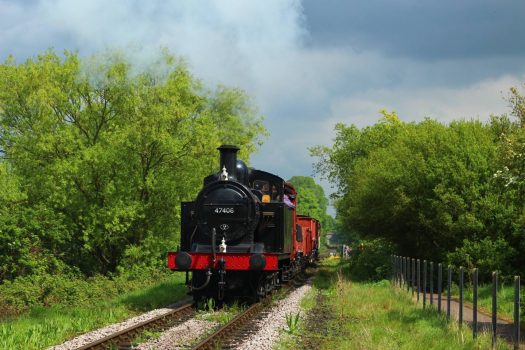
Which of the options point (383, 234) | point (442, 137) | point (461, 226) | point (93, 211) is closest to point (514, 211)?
point (461, 226)

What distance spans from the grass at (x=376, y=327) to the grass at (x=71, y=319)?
3726mm

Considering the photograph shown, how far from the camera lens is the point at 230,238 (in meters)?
16.0

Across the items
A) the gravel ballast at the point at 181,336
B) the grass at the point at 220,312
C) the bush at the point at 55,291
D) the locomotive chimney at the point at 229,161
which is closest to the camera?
the gravel ballast at the point at 181,336

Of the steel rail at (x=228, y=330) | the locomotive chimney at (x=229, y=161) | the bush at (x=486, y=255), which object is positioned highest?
the locomotive chimney at (x=229, y=161)

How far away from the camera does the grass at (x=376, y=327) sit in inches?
398

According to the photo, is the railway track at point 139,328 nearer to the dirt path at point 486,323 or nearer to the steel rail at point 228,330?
the steel rail at point 228,330

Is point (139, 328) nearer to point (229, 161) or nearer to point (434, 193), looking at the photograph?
point (229, 161)

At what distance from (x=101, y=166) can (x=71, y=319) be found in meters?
14.2

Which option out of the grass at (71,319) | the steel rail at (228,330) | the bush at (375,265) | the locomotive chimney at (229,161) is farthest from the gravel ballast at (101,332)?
the bush at (375,265)

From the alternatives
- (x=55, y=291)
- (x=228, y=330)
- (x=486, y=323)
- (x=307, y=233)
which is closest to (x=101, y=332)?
(x=228, y=330)

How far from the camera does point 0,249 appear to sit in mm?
27156

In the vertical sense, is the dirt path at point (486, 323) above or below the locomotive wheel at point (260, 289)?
below

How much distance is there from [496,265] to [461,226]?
1.64 metres

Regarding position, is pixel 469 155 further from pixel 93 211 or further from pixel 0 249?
pixel 0 249
